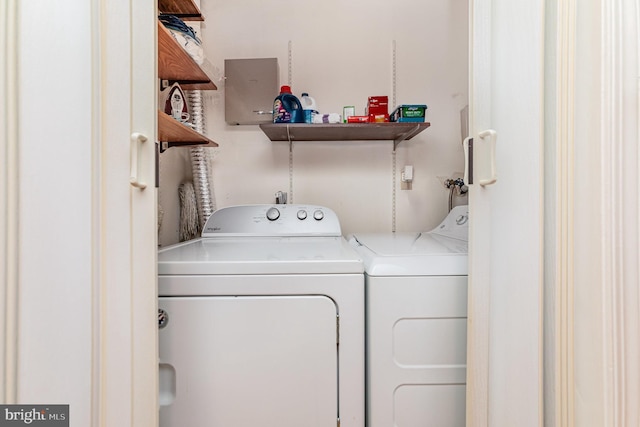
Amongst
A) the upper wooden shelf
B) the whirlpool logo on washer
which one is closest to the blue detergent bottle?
the upper wooden shelf

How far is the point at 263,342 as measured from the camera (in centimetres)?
91

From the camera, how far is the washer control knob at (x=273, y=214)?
1730mm

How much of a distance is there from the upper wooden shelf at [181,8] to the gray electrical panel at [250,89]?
1.14 feet

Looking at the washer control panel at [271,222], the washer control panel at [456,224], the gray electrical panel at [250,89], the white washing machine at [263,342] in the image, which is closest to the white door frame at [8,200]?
the white washing machine at [263,342]

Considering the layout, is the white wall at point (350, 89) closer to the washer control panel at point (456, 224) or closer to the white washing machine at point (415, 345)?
the washer control panel at point (456, 224)

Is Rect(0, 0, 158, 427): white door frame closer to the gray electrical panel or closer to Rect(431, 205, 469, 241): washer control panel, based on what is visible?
the gray electrical panel

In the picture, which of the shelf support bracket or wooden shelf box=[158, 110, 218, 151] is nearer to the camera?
wooden shelf box=[158, 110, 218, 151]

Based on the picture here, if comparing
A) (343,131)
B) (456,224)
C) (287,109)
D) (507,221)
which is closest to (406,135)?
(343,131)

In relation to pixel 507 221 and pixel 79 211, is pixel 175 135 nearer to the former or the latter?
pixel 79 211

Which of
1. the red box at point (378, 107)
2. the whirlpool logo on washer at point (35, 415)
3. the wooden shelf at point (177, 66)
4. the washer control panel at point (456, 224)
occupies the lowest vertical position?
the whirlpool logo on washer at point (35, 415)

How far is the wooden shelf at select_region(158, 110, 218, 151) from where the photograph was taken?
1.26m

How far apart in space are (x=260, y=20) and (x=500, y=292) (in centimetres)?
210

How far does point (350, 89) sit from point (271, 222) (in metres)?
1.03

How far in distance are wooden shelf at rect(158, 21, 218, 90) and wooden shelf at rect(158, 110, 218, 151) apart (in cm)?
28
